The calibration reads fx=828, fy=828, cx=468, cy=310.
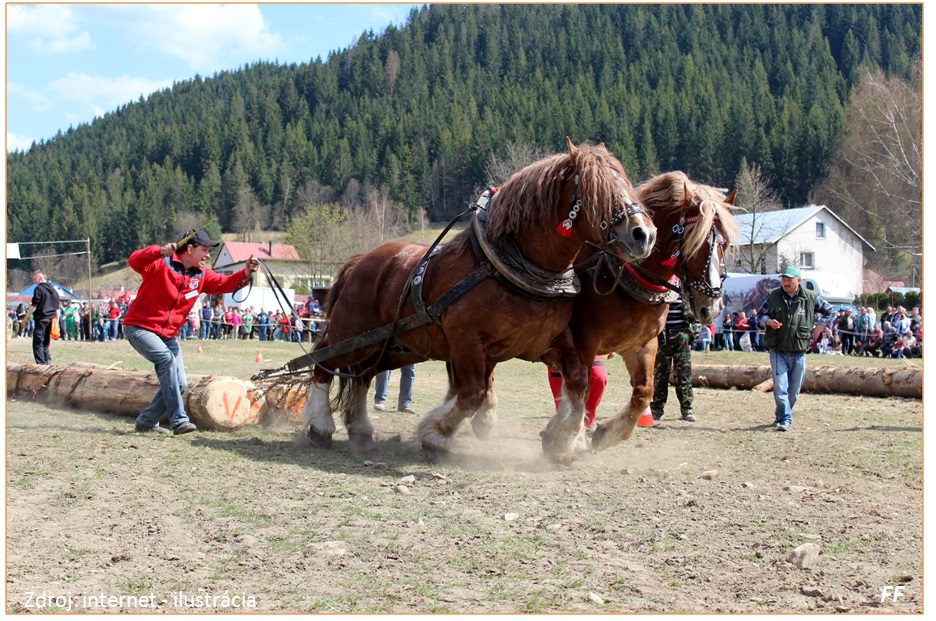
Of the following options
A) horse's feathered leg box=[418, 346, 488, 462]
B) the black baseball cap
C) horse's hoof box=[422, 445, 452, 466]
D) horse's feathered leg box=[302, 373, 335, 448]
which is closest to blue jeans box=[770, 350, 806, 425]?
horse's feathered leg box=[418, 346, 488, 462]

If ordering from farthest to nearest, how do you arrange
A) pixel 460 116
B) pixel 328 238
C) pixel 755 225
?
pixel 460 116 → pixel 755 225 → pixel 328 238

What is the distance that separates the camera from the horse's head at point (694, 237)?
6504 mm

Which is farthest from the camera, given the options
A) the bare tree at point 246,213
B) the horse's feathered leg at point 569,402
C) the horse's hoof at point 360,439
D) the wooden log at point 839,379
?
the bare tree at point 246,213

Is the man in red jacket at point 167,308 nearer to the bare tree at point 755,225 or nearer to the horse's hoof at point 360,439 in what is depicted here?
the horse's hoof at point 360,439

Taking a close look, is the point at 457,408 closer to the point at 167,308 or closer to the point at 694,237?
the point at 694,237

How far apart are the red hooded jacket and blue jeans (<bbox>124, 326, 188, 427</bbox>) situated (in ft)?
0.29

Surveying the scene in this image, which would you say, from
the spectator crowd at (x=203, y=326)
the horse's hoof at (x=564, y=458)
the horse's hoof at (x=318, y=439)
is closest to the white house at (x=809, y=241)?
the spectator crowd at (x=203, y=326)

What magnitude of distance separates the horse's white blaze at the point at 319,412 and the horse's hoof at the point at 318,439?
0.03 meters

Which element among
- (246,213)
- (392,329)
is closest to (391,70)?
(246,213)

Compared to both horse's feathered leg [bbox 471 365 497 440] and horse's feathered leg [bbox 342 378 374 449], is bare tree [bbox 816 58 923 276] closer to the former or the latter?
horse's feathered leg [bbox 471 365 497 440]

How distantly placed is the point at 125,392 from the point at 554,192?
17.5 feet

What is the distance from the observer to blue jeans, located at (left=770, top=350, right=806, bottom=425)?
28.5 feet

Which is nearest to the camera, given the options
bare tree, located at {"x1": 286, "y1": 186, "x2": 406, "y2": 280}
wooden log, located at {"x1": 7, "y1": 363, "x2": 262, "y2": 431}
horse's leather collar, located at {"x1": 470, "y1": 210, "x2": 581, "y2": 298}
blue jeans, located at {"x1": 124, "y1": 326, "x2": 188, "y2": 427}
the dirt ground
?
the dirt ground

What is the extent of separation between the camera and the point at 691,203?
6.57 metres
